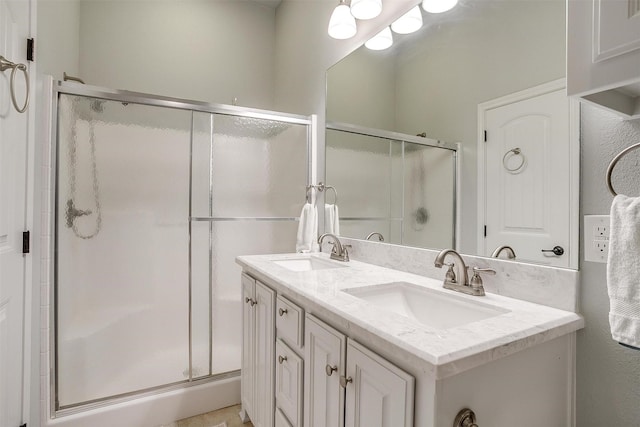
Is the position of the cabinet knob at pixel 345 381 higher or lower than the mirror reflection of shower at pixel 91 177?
lower

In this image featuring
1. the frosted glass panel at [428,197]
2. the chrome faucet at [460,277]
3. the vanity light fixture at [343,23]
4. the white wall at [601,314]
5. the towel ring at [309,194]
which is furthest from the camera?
the towel ring at [309,194]

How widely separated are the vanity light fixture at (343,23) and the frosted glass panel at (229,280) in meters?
1.22

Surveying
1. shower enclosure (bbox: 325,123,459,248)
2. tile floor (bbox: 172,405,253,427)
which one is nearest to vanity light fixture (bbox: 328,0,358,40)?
shower enclosure (bbox: 325,123,459,248)

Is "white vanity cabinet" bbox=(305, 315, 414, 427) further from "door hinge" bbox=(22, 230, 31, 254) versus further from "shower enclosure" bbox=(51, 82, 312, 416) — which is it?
"door hinge" bbox=(22, 230, 31, 254)

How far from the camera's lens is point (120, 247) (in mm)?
1739

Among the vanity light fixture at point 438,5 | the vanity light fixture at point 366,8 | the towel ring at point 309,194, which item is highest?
the vanity light fixture at point 366,8

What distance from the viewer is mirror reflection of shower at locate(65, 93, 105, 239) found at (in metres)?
1.58

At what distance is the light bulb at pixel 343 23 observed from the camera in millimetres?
1724

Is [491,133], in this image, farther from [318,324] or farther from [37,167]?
[37,167]

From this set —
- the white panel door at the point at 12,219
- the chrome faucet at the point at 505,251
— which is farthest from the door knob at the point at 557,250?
the white panel door at the point at 12,219

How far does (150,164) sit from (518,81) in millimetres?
1783

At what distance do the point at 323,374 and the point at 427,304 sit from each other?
0.42 metres

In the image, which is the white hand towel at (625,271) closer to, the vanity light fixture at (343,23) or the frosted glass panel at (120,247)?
the vanity light fixture at (343,23)

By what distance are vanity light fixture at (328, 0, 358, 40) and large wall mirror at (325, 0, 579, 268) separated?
0.35 feet
